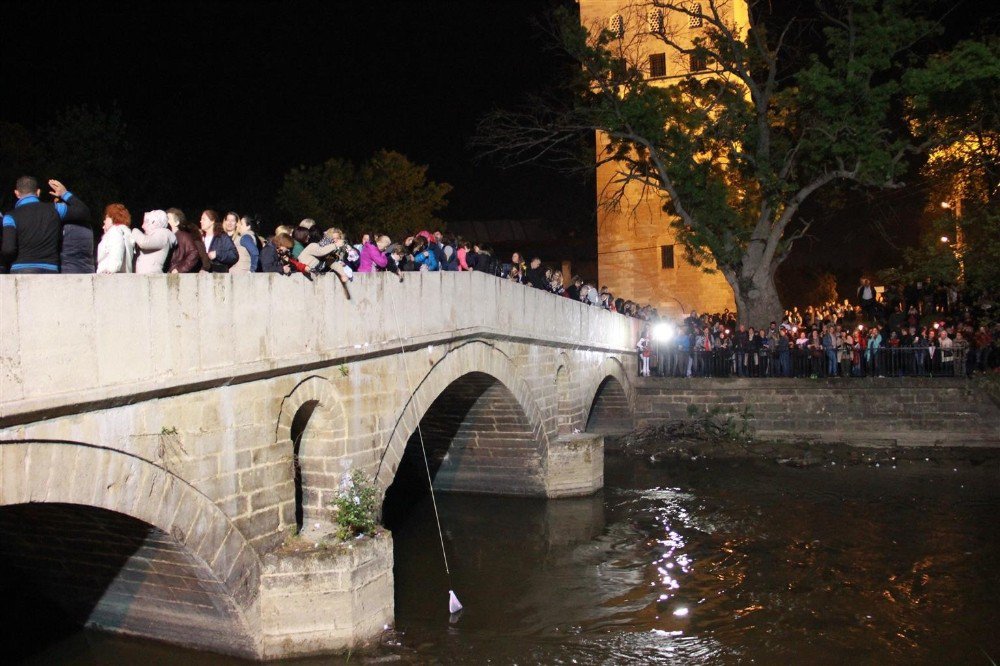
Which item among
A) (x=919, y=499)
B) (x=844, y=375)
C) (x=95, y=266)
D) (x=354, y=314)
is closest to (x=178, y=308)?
(x=95, y=266)

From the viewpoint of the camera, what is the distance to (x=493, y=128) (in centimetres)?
2333

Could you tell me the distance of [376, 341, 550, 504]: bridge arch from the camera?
12.0 metres

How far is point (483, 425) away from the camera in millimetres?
14508

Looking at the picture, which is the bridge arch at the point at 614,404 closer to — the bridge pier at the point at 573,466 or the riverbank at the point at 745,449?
the riverbank at the point at 745,449

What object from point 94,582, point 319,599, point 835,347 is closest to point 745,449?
point 835,347

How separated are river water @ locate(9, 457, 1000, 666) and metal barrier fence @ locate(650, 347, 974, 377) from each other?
2.95 metres

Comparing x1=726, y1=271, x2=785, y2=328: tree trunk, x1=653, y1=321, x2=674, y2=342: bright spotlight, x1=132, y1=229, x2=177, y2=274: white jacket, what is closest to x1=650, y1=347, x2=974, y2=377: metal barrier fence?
x1=653, y1=321, x2=674, y2=342: bright spotlight

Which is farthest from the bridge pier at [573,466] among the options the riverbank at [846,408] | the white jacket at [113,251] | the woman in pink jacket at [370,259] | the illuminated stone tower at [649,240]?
the illuminated stone tower at [649,240]

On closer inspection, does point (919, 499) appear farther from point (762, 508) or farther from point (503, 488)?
point (503, 488)

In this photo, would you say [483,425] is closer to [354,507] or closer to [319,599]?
[354,507]

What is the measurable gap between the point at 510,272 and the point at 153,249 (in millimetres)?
8178

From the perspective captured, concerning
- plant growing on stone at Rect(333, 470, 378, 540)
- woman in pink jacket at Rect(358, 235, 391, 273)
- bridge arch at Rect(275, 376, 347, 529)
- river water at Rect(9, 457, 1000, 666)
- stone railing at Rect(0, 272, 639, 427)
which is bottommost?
river water at Rect(9, 457, 1000, 666)

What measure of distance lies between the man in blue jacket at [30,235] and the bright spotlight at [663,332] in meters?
17.3

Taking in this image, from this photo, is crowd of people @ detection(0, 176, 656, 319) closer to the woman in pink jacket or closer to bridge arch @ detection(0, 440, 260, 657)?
the woman in pink jacket
